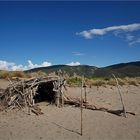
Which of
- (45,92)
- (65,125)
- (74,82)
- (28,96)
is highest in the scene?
(74,82)

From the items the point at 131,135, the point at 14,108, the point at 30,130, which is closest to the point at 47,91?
the point at 14,108

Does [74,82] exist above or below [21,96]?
above

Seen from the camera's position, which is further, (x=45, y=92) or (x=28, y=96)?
(x=45, y=92)

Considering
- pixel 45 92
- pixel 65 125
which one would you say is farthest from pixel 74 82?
pixel 65 125

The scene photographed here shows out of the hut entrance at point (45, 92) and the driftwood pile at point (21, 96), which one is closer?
the driftwood pile at point (21, 96)

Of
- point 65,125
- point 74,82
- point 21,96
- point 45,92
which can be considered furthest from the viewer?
point 74,82

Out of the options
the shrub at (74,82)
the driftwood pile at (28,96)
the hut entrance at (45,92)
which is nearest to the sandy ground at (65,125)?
the driftwood pile at (28,96)

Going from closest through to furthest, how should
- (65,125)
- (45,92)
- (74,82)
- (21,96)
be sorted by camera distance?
(65,125) < (21,96) < (45,92) < (74,82)

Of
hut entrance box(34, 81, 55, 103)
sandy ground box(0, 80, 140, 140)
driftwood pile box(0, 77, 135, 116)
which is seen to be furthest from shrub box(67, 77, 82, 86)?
sandy ground box(0, 80, 140, 140)

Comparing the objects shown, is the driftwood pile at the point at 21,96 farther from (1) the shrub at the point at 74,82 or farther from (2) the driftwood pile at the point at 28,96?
(1) the shrub at the point at 74,82

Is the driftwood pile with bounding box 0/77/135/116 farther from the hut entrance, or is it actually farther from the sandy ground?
the hut entrance

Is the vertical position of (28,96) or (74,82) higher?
(74,82)

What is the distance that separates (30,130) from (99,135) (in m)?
2.49

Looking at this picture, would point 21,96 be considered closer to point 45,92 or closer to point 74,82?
point 45,92
